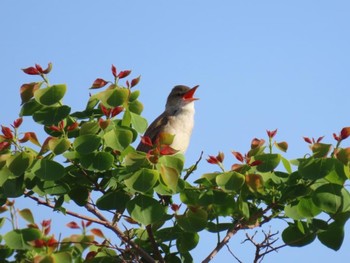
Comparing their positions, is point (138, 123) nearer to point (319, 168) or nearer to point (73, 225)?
point (73, 225)

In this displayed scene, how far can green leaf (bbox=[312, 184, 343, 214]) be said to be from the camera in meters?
3.73

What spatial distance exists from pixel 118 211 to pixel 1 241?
100 cm

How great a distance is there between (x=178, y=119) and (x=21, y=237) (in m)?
3.84

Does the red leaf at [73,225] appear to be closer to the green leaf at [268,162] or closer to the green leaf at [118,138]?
the green leaf at [118,138]

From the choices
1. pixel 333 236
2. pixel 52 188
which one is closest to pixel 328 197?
pixel 333 236

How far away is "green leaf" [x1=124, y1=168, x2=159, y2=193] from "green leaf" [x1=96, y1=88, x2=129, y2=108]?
26.0 inches

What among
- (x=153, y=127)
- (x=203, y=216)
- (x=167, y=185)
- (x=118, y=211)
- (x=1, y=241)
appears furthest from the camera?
(x=153, y=127)

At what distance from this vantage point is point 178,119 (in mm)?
7805

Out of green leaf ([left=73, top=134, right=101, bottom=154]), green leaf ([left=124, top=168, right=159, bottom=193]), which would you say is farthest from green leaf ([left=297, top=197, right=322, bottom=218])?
green leaf ([left=73, top=134, right=101, bottom=154])

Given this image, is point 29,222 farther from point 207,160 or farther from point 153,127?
point 153,127

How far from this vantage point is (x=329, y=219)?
393 centimetres

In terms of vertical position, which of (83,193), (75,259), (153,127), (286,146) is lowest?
(75,259)

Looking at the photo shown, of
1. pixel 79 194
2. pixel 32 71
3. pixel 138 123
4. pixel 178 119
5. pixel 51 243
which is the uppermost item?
pixel 178 119

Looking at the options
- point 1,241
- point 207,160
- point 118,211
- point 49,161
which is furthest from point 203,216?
point 1,241
